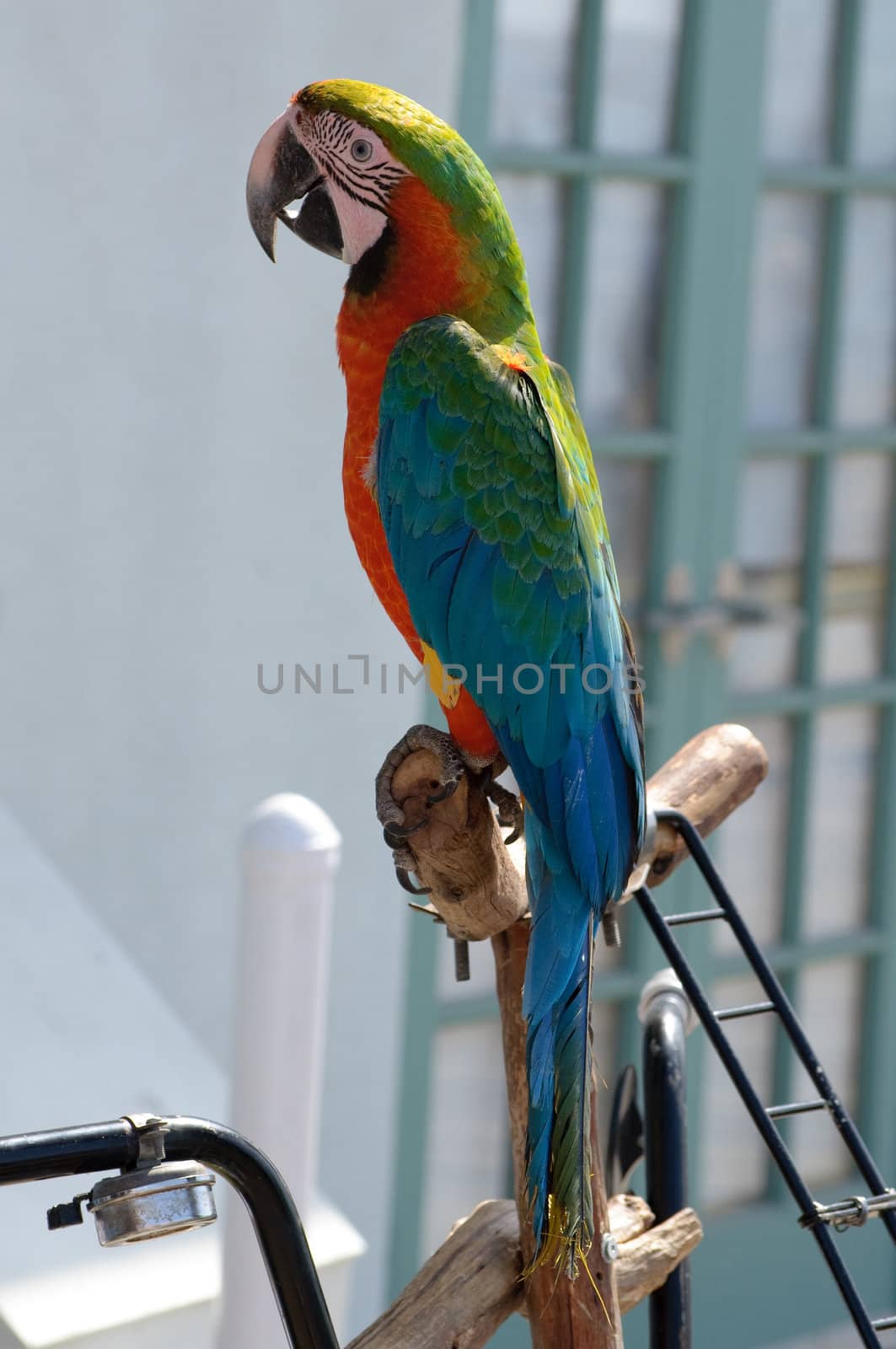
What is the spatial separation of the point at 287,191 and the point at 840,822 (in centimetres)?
164

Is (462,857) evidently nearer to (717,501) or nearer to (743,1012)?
(743,1012)

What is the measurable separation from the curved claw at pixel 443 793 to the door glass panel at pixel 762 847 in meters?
1.39

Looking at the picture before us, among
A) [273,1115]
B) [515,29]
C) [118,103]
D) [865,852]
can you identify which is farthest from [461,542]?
[865,852]

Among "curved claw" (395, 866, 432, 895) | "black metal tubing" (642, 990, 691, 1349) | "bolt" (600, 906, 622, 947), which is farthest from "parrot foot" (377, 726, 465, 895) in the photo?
"black metal tubing" (642, 990, 691, 1349)

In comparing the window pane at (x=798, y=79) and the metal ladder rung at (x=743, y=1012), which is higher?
the window pane at (x=798, y=79)

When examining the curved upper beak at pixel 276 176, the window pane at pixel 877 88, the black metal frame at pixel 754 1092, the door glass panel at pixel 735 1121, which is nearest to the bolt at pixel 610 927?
the black metal frame at pixel 754 1092

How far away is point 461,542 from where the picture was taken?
1.05m

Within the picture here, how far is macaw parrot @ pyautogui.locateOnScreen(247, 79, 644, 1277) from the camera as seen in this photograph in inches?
39.4

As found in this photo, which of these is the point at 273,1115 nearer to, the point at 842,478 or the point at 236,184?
the point at 236,184

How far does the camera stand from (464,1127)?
2199 mm

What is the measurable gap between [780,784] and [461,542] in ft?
4.69

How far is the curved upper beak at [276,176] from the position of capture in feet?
3.59

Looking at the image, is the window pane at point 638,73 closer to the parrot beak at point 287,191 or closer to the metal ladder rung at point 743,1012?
the parrot beak at point 287,191

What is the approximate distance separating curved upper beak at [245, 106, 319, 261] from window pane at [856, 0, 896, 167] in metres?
1.40
